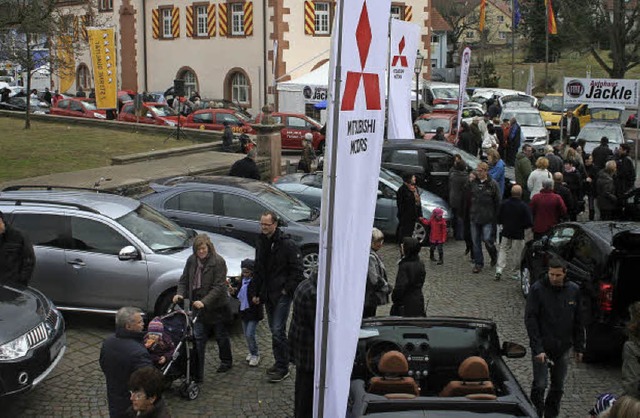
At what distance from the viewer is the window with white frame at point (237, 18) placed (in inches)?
1540

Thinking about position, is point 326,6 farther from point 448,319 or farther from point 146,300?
point 448,319

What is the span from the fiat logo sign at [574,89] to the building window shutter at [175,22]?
25.4 meters

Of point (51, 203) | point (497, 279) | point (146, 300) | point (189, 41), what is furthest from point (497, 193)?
point (189, 41)

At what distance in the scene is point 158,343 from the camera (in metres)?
7.46

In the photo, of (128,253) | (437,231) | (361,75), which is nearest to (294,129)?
(437,231)

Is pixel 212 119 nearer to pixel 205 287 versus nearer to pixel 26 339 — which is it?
pixel 205 287

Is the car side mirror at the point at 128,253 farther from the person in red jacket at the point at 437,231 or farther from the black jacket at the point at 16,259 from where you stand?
the person in red jacket at the point at 437,231

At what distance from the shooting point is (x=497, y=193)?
42.5 ft

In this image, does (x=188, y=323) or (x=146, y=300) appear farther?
(x=146, y=300)

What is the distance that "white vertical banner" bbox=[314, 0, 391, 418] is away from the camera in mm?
4293

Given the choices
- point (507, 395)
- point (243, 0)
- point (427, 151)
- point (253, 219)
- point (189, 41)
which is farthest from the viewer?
point (189, 41)

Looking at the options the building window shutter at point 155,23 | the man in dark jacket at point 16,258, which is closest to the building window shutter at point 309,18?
the building window shutter at point 155,23

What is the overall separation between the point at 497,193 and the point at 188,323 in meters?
6.72

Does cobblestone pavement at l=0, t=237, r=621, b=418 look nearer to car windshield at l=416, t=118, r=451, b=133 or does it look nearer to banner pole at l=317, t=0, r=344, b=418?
banner pole at l=317, t=0, r=344, b=418
